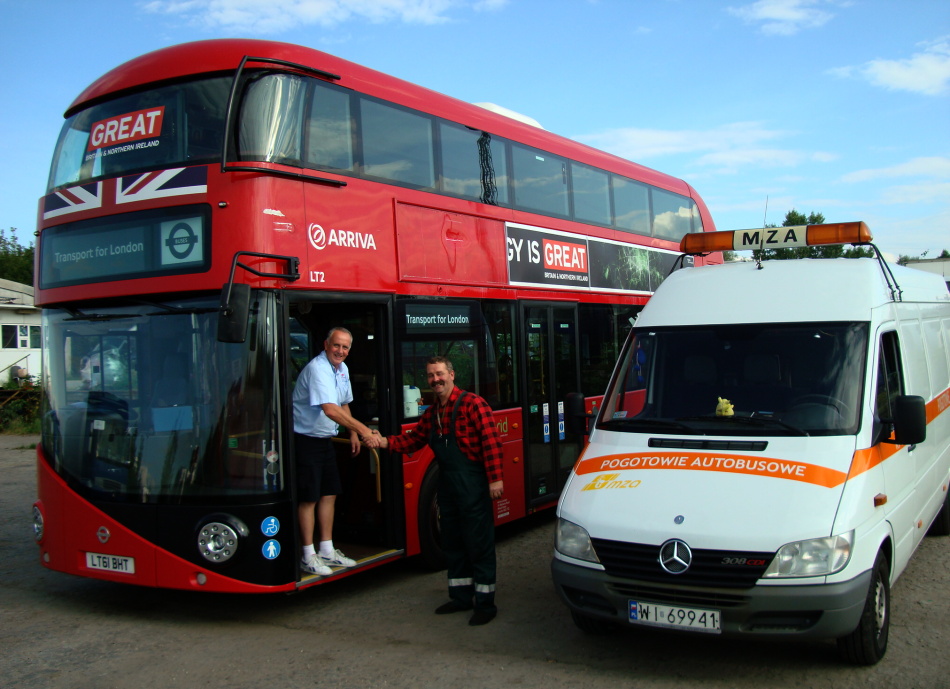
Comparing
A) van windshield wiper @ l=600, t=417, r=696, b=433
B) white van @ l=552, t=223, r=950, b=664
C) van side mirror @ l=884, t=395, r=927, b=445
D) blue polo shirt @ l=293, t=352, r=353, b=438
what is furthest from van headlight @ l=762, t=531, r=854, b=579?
blue polo shirt @ l=293, t=352, r=353, b=438

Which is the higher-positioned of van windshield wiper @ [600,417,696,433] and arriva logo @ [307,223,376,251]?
arriva logo @ [307,223,376,251]

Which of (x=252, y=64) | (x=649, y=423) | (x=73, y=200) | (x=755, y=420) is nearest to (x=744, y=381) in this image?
(x=755, y=420)

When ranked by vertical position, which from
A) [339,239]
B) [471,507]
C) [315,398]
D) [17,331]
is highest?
[17,331]

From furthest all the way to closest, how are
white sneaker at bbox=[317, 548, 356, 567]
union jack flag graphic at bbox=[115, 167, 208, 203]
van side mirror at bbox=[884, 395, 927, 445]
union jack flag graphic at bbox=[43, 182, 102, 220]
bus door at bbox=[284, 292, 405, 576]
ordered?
bus door at bbox=[284, 292, 405, 576] < white sneaker at bbox=[317, 548, 356, 567] < union jack flag graphic at bbox=[43, 182, 102, 220] < union jack flag graphic at bbox=[115, 167, 208, 203] < van side mirror at bbox=[884, 395, 927, 445]

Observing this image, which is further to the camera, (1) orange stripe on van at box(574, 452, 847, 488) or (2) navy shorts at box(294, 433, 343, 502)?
(2) navy shorts at box(294, 433, 343, 502)

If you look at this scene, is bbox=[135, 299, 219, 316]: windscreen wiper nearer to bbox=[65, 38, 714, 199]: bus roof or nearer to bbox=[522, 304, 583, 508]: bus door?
bbox=[65, 38, 714, 199]: bus roof

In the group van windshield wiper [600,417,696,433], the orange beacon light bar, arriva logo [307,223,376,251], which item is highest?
arriva logo [307,223,376,251]

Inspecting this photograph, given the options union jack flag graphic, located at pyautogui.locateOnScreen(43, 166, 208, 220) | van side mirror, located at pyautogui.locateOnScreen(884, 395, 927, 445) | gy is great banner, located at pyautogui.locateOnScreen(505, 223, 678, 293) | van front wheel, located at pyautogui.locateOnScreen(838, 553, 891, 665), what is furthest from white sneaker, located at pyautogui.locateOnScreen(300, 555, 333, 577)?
van side mirror, located at pyautogui.locateOnScreen(884, 395, 927, 445)

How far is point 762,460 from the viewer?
5184 millimetres

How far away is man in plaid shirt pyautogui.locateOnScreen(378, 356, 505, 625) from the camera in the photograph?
6293 millimetres

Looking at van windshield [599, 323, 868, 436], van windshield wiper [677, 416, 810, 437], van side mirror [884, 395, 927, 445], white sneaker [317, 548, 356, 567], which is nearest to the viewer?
van side mirror [884, 395, 927, 445]

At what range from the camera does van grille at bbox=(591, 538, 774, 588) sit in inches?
182

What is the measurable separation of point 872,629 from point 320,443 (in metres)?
4.07

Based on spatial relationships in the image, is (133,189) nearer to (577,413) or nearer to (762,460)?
(577,413)
